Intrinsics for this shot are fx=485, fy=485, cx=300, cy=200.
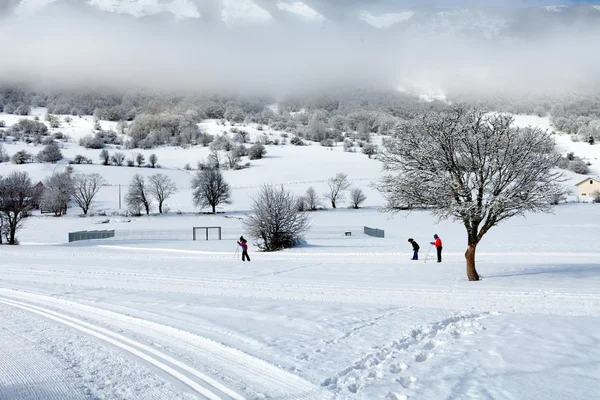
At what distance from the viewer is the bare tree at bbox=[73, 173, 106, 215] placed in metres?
92.7

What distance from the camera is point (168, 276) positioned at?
2430 centimetres

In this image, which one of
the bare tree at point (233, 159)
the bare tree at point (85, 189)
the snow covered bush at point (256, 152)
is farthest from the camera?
the snow covered bush at point (256, 152)

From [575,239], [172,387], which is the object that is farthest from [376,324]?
[575,239]

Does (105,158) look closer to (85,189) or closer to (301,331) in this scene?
(85,189)

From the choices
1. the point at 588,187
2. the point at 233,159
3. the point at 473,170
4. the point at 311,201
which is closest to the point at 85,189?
the point at 311,201

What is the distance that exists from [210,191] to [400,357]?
8587 centimetres

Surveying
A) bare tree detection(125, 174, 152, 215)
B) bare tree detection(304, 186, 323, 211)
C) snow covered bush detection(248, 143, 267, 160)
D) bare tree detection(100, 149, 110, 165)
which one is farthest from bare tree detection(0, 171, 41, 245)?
snow covered bush detection(248, 143, 267, 160)

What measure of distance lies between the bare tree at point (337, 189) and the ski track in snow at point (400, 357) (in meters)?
86.4

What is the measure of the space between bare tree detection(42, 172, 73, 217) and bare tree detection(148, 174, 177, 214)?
1523 centimetres

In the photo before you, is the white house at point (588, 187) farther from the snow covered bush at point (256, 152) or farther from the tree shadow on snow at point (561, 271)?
the tree shadow on snow at point (561, 271)

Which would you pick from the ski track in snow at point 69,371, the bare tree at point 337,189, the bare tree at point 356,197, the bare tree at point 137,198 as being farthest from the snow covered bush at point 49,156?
the ski track in snow at point 69,371

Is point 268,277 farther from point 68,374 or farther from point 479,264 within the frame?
point 68,374

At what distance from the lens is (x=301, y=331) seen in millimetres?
11250

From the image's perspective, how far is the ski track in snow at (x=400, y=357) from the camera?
778 cm
